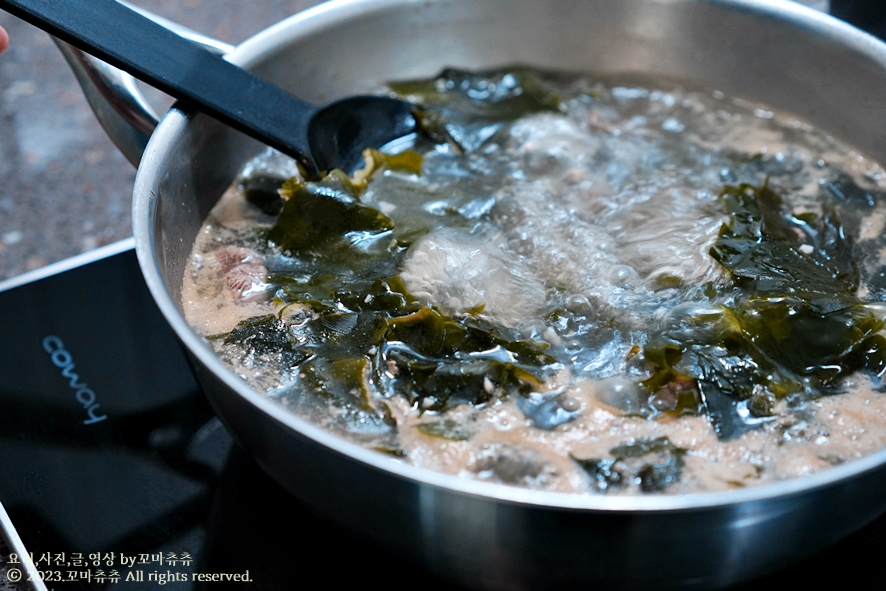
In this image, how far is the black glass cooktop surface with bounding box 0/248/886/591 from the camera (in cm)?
107

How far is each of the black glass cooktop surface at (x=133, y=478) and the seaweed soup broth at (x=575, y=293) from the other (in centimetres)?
16

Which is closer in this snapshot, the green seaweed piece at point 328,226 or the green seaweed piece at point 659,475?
the green seaweed piece at point 659,475

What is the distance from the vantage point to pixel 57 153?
6.62ft

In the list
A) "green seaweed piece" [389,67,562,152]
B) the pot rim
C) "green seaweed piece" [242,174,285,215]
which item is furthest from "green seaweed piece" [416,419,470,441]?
"green seaweed piece" [389,67,562,152]

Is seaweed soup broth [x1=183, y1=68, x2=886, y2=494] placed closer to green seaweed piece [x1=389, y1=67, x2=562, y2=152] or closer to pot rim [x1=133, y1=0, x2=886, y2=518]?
green seaweed piece [x1=389, y1=67, x2=562, y2=152]

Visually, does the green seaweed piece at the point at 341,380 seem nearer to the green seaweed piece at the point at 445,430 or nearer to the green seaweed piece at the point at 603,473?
the green seaweed piece at the point at 445,430

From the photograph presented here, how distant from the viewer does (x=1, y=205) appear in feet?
6.15

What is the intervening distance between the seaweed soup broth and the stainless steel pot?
0.09m

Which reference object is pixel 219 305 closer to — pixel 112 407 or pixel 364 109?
pixel 112 407

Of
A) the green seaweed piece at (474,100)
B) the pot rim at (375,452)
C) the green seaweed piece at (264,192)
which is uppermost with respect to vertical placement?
the pot rim at (375,452)

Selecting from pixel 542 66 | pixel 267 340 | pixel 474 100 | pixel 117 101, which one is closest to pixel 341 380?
pixel 267 340

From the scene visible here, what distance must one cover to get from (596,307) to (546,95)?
2.20ft

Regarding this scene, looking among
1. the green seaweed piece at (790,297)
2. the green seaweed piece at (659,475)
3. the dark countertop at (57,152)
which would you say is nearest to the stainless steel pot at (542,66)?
the green seaweed piece at (659,475)

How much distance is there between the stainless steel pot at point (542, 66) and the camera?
79 centimetres
